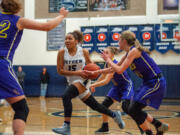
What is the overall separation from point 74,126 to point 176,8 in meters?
11.9

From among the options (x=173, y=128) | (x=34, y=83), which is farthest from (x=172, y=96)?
(x=173, y=128)

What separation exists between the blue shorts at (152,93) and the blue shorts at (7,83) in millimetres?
1980

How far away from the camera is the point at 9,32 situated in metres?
3.45

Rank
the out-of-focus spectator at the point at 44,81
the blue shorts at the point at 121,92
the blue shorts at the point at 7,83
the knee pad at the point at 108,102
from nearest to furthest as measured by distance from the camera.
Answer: the blue shorts at the point at 7,83
the blue shorts at the point at 121,92
the knee pad at the point at 108,102
the out-of-focus spectator at the point at 44,81

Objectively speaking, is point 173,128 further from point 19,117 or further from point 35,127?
point 19,117

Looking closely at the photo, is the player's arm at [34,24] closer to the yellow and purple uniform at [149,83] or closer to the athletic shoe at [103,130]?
the yellow and purple uniform at [149,83]

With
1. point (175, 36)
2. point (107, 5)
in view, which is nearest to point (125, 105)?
point (175, 36)

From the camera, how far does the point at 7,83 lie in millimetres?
3359

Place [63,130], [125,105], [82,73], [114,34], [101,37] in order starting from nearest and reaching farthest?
[63,130]
[82,73]
[125,105]
[114,34]
[101,37]

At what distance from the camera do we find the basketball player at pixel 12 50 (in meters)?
3.36

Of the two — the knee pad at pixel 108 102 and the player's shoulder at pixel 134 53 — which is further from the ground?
the player's shoulder at pixel 134 53

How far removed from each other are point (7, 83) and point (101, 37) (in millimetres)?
15128

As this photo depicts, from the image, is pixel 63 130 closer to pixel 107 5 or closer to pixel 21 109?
pixel 21 109

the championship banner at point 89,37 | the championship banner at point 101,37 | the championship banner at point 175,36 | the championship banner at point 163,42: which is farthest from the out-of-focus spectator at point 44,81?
the championship banner at point 175,36
